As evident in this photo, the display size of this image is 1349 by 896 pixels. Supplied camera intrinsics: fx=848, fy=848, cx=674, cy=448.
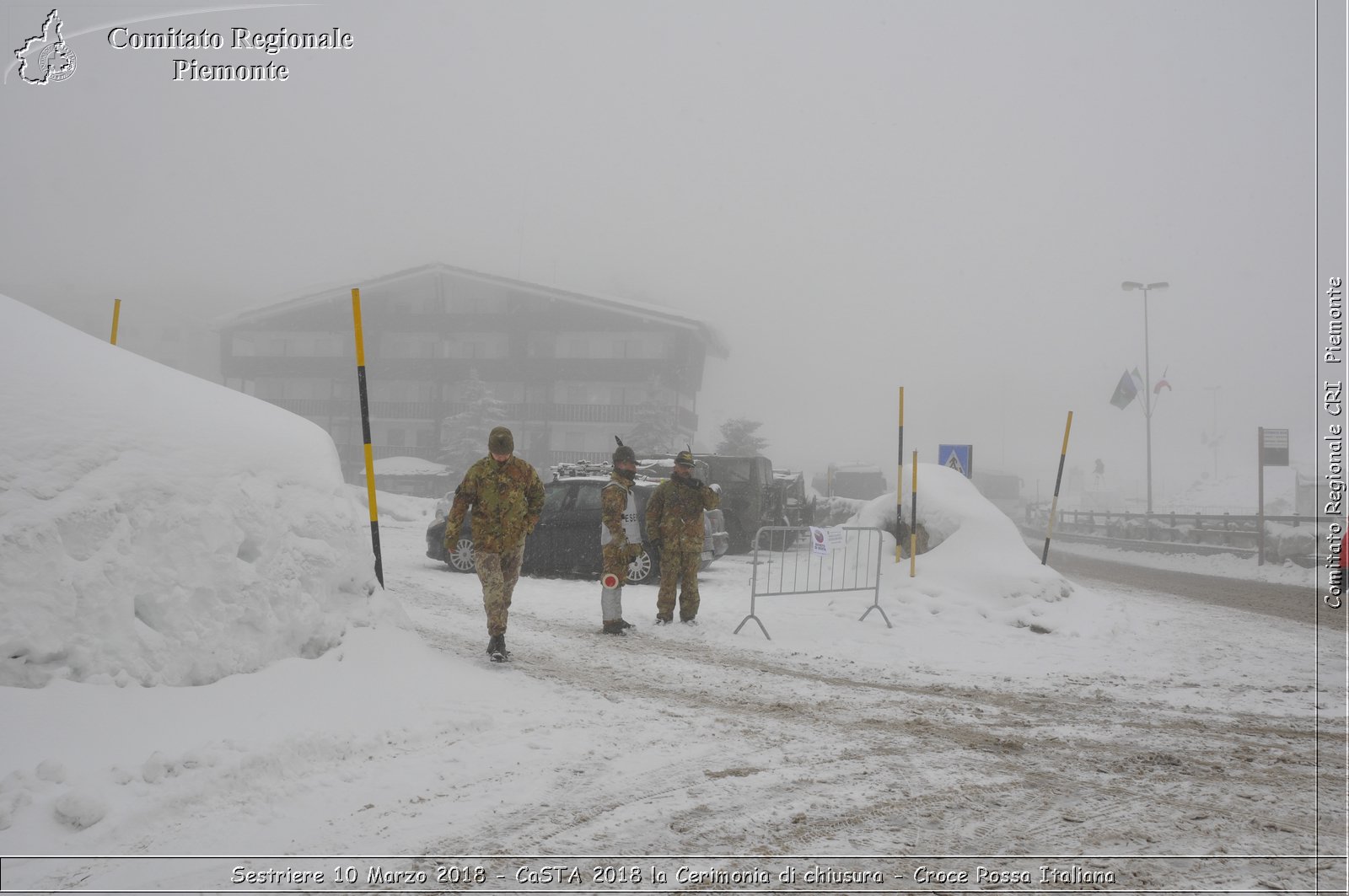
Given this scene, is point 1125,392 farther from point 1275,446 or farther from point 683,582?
point 683,582

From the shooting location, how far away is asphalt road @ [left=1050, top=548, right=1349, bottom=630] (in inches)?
471

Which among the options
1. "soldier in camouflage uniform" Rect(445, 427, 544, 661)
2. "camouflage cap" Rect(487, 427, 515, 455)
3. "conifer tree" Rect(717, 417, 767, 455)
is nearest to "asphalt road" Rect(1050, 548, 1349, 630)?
"soldier in camouflage uniform" Rect(445, 427, 544, 661)

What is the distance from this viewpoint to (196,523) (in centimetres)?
463

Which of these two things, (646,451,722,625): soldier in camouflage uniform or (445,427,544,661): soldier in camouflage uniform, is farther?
(646,451,722,625): soldier in camouflage uniform

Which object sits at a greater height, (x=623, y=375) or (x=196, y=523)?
(x=623, y=375)

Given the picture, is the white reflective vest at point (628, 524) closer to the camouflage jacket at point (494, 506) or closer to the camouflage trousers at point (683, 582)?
the camouflage trousers at point (683, 582)

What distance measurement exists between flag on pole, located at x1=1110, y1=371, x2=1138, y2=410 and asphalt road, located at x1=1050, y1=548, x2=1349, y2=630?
6872mm

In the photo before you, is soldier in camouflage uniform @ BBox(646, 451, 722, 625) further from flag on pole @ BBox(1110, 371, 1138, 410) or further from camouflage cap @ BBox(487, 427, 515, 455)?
flag on pole @ BBox(1110, 371, 1138, 410)

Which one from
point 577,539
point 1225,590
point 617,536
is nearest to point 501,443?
point 617,536

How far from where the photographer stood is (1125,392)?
91.6 feet

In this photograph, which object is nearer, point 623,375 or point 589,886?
point 589,886

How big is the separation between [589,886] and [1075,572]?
18.3 meters

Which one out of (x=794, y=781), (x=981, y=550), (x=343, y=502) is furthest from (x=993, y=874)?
(x=981, y=550)

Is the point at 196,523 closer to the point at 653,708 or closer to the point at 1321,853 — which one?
the point at 653,708
